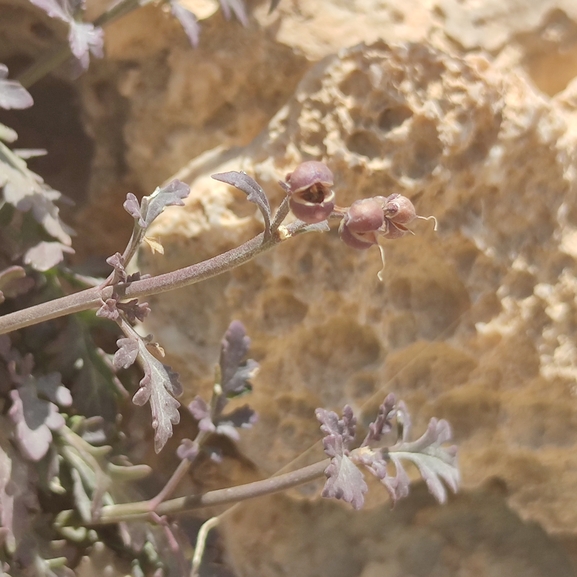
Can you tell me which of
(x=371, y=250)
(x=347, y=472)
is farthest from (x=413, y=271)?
(x=347, y=472)

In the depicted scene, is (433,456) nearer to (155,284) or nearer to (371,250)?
(371,250)

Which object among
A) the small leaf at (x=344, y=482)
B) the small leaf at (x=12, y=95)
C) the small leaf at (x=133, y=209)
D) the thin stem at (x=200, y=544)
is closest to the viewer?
the small leaf at (x=133, y=209)

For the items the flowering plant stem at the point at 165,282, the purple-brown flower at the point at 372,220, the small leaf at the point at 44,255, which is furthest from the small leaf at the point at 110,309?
the small leaf at the point at 44,255

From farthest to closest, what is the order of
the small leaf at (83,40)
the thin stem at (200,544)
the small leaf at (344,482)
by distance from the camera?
the thin stem at (200,544) < the small leaf at (83,40) < the small leaf at (344,482)

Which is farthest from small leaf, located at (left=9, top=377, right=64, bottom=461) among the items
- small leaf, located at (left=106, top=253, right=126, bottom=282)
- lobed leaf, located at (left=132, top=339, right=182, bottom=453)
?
small leaf, located at (left=106, top=253, right=126, bottom=282)

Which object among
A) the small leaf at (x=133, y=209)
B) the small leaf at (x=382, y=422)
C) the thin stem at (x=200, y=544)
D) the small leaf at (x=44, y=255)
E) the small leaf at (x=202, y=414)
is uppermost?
the small leaf at (x=133, y=209)

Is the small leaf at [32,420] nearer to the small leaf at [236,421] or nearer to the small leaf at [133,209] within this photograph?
the small leaf at [236,421]
